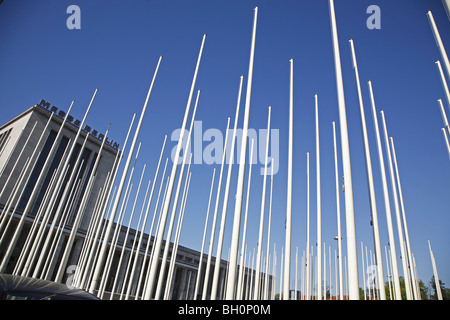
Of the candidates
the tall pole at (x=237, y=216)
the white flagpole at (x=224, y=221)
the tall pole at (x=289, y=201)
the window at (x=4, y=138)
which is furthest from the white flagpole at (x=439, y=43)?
the window at (x=4, y=138)

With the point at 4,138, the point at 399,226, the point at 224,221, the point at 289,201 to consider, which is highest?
the point at 4,138

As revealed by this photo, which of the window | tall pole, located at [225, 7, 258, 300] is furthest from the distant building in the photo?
tall pole, located at [225, 7, 258, 300]

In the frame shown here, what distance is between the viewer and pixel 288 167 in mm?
10523

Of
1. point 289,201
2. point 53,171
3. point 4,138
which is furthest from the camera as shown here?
point 4,138

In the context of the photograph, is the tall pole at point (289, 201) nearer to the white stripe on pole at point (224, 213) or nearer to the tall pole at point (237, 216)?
the white stripe on pole at point (224, 213)

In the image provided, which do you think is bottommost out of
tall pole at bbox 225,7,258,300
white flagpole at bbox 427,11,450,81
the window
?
tall pole at bbox 225,7,258,300

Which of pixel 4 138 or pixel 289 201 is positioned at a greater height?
pixel 4 138

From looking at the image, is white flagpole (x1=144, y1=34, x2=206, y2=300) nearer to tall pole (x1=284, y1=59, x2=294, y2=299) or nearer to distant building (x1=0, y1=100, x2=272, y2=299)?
tall pole (x1=284, y1=59, x2=294, y2=299)

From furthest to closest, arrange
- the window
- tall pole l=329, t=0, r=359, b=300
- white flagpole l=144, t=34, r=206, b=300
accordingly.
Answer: the window, white flagpole l=144, t=34, r=206, b=300, tall pole l=329, t=0, r=359, b=300

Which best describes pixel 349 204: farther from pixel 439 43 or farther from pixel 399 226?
pixel 399 226

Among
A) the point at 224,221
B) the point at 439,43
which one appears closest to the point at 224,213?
the point at 224,221

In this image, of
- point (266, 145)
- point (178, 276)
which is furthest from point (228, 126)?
point (178, 276)

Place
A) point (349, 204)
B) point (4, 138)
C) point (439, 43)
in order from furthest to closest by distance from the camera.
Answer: point (4, 138) < point (439, 43) < point (349, 204)

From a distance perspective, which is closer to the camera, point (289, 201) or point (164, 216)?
point (164, 216)
